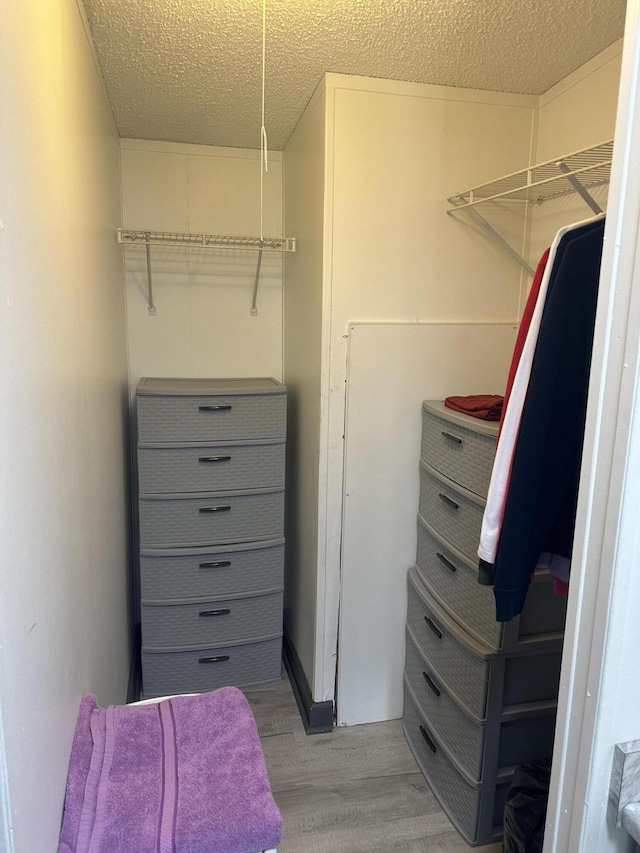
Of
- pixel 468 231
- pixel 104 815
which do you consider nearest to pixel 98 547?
pixel 104 815

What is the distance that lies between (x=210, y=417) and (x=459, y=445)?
0.96 m

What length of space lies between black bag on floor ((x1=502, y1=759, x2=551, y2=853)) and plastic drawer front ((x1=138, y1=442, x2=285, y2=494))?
1284 mm

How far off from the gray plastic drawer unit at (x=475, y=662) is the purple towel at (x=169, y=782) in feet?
2.65

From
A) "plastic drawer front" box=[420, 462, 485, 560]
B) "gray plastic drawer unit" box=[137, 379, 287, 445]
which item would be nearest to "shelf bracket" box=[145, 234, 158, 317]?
"gray plastic drawer unit" box=[137, 379, 287, 445]

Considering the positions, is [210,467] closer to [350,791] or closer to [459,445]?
[459,445]

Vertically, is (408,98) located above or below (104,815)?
above

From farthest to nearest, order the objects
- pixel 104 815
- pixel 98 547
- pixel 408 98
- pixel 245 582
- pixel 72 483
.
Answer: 1. pixel 245 582
2. pixel 408 98
3. pixel 98 547
4. pixel 72 483
5. pixel 104 815

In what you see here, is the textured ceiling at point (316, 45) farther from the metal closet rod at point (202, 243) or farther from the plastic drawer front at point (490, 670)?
the plastic drawer front at point (490, 670)

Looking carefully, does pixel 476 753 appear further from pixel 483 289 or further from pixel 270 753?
pixel 483 289

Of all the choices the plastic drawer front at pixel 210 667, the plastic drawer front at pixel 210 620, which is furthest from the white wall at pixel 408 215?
the plastic drawer front at pixel 210 667

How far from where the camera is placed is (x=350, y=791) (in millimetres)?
1942

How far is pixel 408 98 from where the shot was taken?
6.45ft

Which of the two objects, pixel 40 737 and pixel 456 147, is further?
pixel 456 147

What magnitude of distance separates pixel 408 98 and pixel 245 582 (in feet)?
6.12
